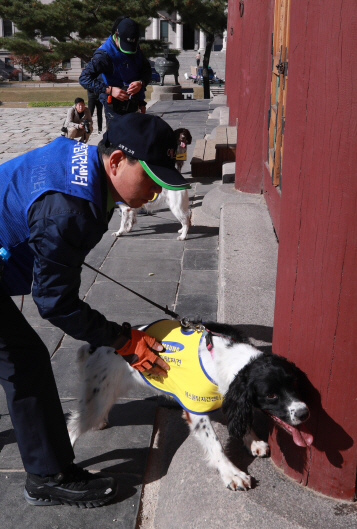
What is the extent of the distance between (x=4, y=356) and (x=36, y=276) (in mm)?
461

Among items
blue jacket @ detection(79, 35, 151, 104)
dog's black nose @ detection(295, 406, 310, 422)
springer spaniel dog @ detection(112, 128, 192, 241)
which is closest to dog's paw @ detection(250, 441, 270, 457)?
dog's black nose @ detection(295, 406, 310, 422)

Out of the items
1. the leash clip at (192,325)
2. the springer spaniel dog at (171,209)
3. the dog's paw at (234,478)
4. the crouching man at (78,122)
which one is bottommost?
the dog's paw at (234,478)

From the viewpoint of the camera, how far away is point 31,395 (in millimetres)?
2318

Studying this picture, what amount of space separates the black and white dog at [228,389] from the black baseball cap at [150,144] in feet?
2.95

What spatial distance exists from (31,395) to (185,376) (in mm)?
751

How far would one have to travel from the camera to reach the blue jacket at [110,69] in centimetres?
700

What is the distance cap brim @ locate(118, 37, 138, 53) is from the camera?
6.86 metres

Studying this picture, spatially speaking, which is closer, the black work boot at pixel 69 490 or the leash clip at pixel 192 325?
the black work boot at pixel 69 490

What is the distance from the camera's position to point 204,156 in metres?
9.31

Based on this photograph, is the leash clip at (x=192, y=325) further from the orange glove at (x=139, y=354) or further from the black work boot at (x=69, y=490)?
the black work boot at (x=69, y=490)

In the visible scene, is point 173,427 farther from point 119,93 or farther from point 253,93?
point 119,93

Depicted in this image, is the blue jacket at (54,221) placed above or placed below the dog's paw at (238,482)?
above

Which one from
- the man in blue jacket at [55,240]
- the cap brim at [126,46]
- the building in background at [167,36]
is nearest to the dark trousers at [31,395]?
the man in blue jacket at [55,240]

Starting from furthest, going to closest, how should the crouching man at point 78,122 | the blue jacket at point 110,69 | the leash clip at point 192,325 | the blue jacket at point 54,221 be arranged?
the crouching man at point 78,122 < the blue jacket at point 110,69 < the leash clip at point 192,325 < the blue jacket at point 54,221
